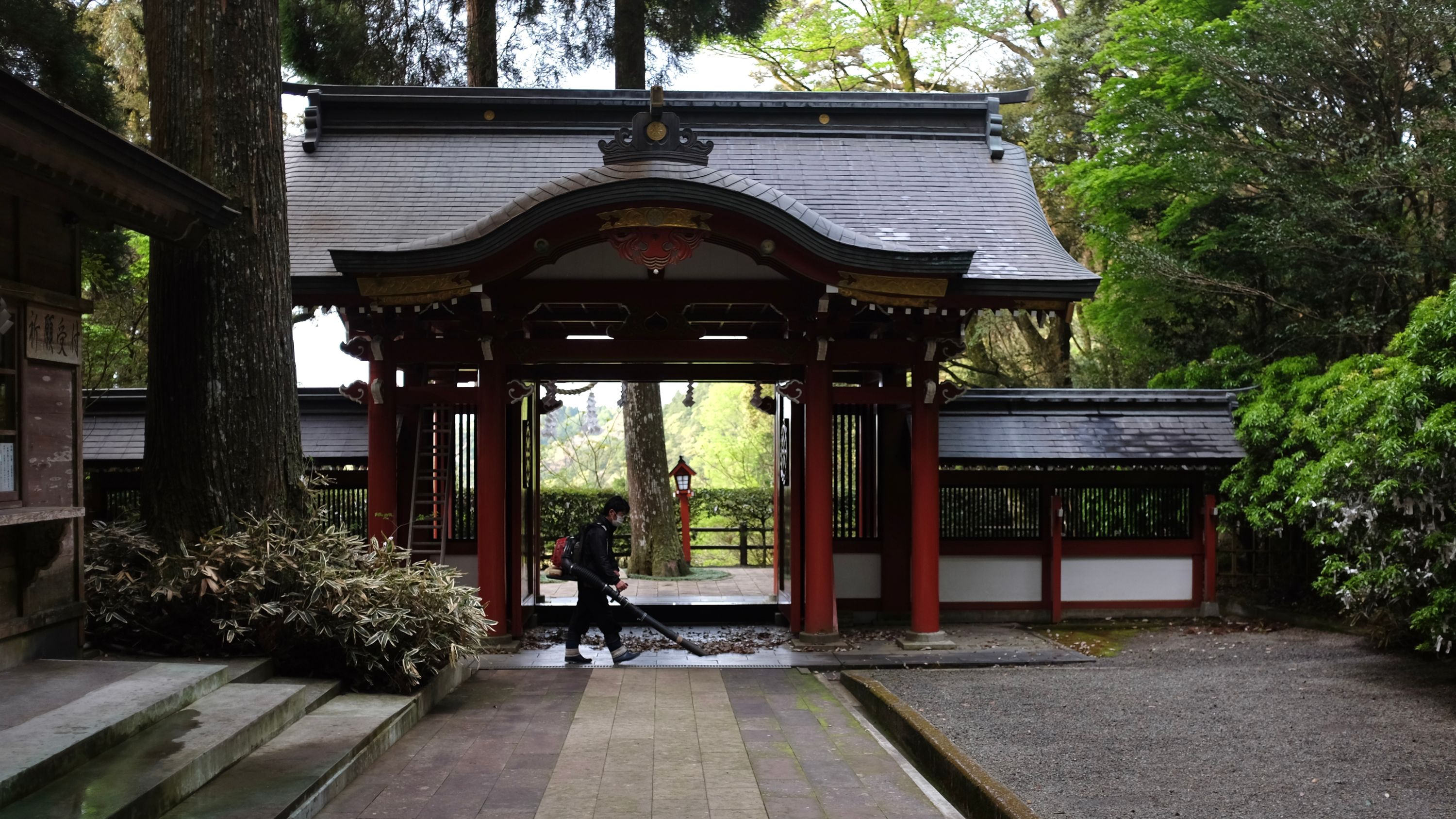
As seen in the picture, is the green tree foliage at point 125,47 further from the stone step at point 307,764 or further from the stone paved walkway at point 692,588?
the stone step at point 307,764

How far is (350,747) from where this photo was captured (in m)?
5.39

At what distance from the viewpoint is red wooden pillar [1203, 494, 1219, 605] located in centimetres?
1138

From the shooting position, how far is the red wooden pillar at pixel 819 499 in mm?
9609

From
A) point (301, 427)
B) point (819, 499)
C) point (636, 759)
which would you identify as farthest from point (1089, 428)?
point (301, 427)

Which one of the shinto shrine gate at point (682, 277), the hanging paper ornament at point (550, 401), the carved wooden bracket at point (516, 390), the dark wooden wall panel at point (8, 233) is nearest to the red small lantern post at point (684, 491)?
the shinto shrine gate at point (682, 277)

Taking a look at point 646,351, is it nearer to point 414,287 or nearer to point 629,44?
point 414,287

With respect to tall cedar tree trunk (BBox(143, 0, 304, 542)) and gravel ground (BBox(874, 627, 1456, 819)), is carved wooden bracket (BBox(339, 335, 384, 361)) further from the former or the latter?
gravel ground (BBox(874, 627, 1456, 819))

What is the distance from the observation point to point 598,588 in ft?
29.5

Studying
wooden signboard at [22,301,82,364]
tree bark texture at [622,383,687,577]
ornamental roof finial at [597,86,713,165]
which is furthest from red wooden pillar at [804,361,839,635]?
tree bark texture at [622,383,687,577]

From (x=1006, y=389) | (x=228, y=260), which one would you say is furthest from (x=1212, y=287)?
(x=228, y=260)

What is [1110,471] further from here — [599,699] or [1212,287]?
[599,699]

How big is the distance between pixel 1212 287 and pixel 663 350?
8505 mm

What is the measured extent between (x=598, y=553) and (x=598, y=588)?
0.29 m

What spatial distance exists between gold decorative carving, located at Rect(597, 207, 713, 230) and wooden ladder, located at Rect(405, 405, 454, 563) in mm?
3178
